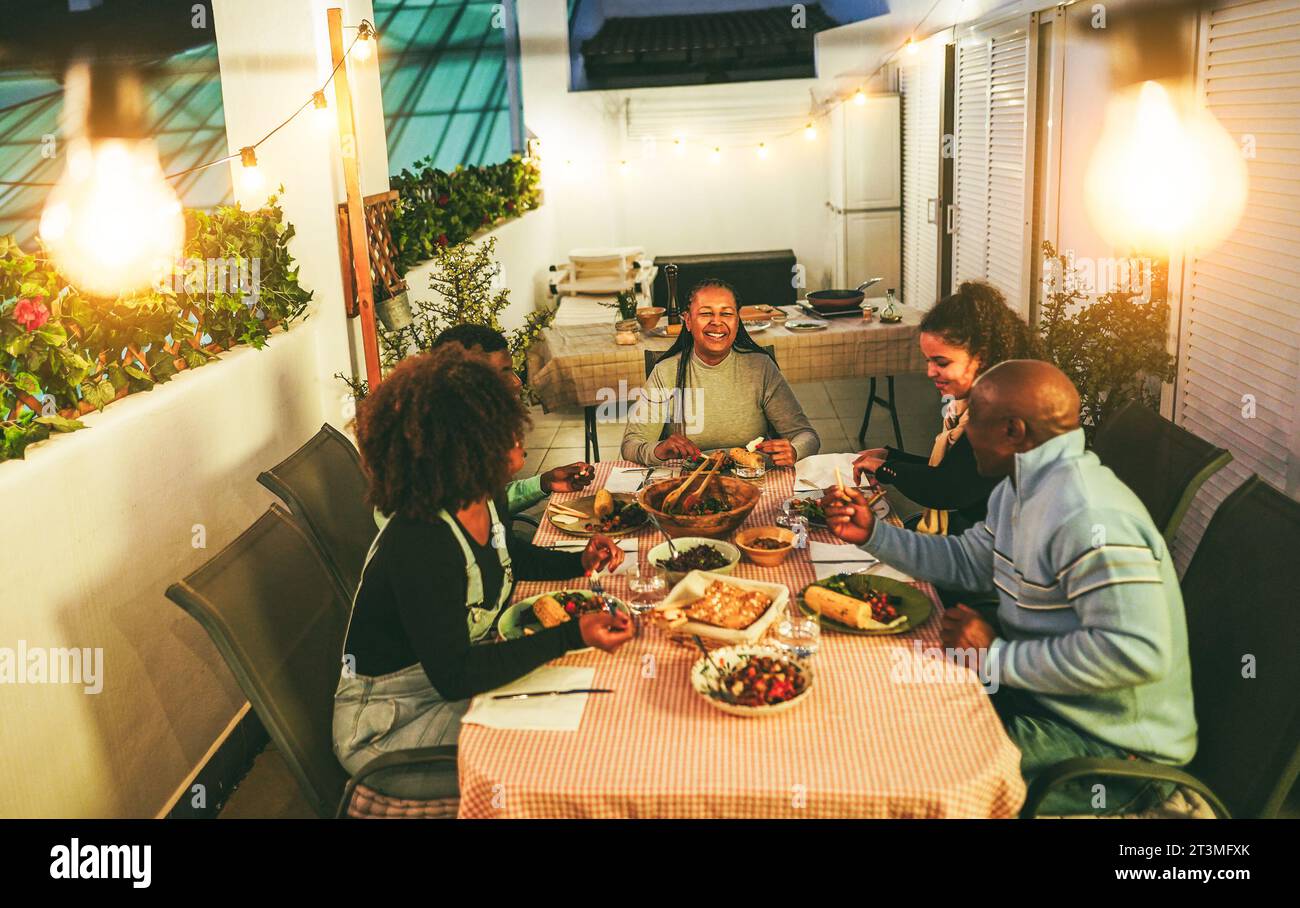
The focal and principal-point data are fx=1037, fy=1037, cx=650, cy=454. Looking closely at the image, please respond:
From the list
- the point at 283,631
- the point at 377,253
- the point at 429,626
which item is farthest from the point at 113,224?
the point at 377,253

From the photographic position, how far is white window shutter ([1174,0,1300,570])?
3131 mm

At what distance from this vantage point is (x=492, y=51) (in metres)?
12.9

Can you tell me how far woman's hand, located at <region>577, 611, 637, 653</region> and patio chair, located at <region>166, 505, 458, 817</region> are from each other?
0.34 meters

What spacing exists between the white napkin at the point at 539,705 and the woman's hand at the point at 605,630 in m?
0.06

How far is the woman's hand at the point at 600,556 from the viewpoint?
2518mm

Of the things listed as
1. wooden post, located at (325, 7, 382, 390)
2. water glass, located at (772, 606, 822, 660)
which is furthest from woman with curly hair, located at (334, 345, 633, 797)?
wooden post, located at (325, 7, 382, 390)

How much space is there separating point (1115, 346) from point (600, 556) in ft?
8.21

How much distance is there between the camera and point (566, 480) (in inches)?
124

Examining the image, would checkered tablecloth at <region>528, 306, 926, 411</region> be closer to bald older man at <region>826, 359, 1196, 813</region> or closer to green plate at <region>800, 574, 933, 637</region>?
green plate at <region>800, 574, 933, 637</region>

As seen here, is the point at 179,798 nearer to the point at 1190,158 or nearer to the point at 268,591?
the point at 268,591

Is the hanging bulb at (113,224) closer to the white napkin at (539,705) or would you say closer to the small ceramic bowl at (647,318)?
the white napkin at (539,705)

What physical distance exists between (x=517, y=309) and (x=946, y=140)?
3742 millimetres

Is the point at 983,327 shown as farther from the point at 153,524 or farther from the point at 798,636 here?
the point at 153,524

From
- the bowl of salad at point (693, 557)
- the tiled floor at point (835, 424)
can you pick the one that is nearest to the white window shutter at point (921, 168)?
the tiled floor at point (835, 424)
